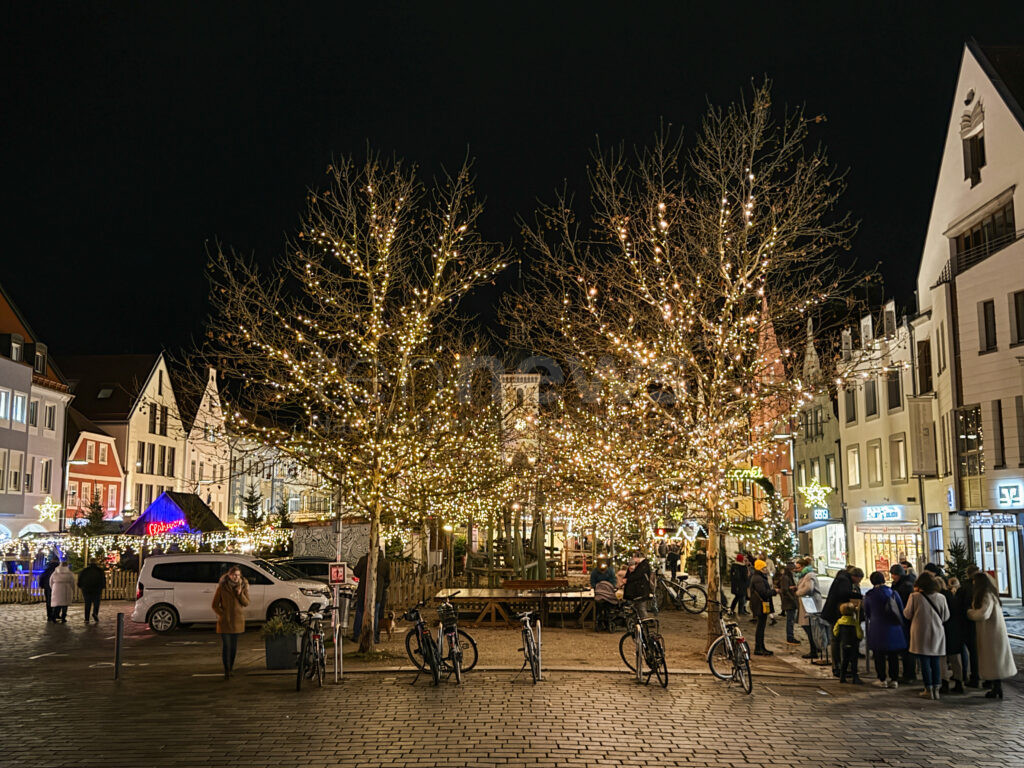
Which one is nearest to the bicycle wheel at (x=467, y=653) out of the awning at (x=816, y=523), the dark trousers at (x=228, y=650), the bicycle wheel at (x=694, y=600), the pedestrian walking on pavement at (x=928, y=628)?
the dark trousers at (x=228, y=650)

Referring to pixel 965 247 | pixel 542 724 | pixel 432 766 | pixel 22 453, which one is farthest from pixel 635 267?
pixel 22 453

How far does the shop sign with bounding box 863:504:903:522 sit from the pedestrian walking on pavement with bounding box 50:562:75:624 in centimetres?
2975

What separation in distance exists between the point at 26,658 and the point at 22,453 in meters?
31.5

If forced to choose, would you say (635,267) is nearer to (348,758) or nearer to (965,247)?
(348,758)

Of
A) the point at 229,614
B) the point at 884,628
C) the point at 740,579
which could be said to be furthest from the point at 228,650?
the point at 740,579

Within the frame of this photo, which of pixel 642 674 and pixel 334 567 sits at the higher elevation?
pixel 334 567

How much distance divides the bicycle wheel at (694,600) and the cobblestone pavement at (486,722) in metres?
10.8

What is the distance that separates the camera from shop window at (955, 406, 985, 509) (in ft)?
94.6

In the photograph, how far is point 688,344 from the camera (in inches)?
725

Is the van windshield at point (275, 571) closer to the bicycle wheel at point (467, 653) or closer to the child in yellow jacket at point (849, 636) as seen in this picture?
the bicycle wheel at point (467, 653)

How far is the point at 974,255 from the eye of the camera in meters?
31.2

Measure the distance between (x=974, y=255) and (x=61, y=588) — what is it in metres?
29.2

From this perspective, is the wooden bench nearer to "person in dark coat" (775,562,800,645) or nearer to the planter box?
"person in dark coat" (775,562,800,645)

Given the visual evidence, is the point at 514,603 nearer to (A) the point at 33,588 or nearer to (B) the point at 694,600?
(B) the point at 694,600
